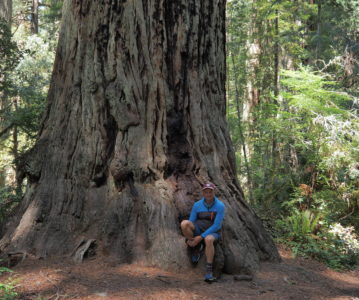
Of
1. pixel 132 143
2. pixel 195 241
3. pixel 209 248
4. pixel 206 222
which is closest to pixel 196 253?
pixel 195 241

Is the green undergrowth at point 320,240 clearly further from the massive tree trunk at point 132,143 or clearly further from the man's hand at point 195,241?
the man's hand at point 195,241

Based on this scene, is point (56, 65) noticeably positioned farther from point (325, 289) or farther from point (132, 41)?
point (325, 289)

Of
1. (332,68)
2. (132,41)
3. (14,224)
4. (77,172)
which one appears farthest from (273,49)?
(14,224)

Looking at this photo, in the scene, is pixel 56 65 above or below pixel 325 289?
above

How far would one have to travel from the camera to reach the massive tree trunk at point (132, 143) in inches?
229

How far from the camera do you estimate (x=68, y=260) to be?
18.0 feet

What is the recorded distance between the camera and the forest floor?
4348mm

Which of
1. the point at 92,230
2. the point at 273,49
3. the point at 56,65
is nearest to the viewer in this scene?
the point at 92,230

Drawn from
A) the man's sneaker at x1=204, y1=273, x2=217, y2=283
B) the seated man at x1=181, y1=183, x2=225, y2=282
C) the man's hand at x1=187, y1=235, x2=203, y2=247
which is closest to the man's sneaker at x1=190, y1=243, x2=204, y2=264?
the seated man at x1=181, y1=183, x2=225, y2=282

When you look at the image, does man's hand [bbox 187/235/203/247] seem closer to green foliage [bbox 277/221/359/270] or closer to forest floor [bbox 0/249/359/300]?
forest floor [bbox 0/249/359/300]

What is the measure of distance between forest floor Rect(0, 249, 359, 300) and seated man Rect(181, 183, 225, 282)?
440 mm

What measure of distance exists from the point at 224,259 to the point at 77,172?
2.89 meters

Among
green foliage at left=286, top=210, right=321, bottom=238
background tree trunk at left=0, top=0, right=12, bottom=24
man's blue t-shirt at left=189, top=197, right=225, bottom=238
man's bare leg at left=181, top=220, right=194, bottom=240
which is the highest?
background tree trunk at left=0, top=0, right=12, bottom=24

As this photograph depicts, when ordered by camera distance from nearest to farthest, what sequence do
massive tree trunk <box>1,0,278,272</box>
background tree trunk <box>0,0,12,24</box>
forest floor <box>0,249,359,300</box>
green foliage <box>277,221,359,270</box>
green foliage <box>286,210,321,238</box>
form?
1. forest floor <box>0,249,359,300</box>
2. massive tree trunk <box>1,0,278,272</box>
3. green foliage <box>277,221,359,270</box>
4. green foliage <box>286,210,321,238</box>
5. background tree trunk <box>0,0,12,24</box>
